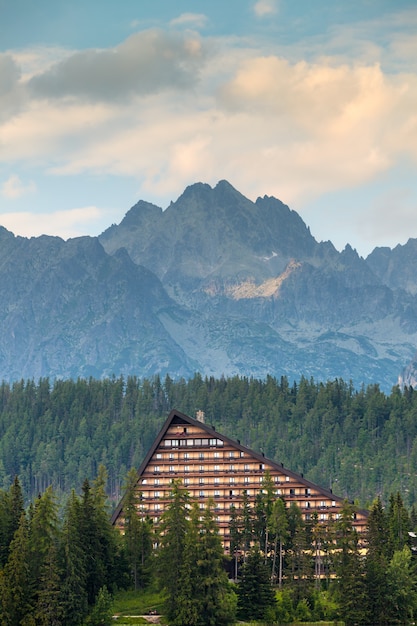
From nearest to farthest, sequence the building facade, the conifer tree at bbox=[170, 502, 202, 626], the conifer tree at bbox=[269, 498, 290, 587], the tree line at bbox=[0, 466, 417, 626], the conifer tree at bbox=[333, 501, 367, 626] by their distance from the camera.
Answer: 1. the conifer tree at bbox=[170, 502, 202, 626]
2. the tree line at bbox=[0, 466, 417, 626]
3. the conifer tree at bbox=[333, 501, 367, 626]
4. the conifer tree at bbox=[269, 498, 290, 587]
5. the building facade

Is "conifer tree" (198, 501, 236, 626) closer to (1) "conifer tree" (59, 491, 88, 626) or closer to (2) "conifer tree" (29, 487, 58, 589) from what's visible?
(1) "conifer tree" (59, 491, 88, 626)

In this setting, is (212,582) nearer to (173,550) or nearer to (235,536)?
(173,550)

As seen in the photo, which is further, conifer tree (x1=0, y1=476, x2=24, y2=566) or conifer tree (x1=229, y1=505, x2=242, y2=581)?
conifer tree (x1=229, y1=505, x2=242, y2=581)

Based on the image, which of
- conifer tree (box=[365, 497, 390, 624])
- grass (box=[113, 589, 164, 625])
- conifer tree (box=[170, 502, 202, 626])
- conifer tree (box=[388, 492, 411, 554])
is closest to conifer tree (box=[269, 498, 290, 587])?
conifer tree (box=[365, 497, 390, 624])

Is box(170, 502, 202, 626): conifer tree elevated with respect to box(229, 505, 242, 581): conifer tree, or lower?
lower

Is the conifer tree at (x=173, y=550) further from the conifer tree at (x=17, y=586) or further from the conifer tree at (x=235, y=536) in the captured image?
the conifer tree at (x=235, y=536)

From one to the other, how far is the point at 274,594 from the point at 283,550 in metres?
14.9

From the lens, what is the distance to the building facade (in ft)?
628

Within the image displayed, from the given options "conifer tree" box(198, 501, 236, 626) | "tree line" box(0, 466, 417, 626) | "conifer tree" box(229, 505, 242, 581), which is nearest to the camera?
"tree line" box(0, 466, 417, 626)

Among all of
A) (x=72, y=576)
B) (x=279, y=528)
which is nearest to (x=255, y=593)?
(x=279, y=528)

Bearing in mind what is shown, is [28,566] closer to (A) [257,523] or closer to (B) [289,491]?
(A) [257,523]

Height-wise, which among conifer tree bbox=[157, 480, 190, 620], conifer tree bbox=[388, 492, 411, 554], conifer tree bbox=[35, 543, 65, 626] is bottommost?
conifer tree bbox=[35, 543, 65, 626]

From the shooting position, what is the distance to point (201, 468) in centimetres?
19338

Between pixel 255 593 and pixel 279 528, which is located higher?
pixel 279 528
